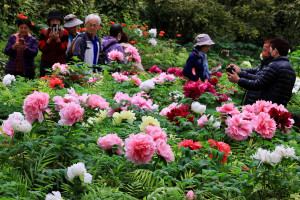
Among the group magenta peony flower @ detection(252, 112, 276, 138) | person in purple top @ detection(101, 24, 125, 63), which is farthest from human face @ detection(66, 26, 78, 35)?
magenta peony flower @ detection(252, 112, 276, 138)

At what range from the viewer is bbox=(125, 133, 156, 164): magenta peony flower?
77.8 inches

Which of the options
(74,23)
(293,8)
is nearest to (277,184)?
(74,23)

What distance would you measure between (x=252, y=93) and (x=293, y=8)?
1241 cm

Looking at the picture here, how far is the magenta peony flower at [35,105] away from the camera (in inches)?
85.4

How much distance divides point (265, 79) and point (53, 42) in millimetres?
3447

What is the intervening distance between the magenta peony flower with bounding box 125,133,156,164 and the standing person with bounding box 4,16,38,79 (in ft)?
13.9

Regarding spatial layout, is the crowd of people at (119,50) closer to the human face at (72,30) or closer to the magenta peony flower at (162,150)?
the human face at (72,30)

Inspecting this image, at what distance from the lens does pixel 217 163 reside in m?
2.46

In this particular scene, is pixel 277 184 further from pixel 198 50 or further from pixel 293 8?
pixel 293 8

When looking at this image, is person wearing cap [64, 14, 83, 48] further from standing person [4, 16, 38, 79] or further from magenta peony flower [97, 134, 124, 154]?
magenta peony flower [97, 134, 124, 154]

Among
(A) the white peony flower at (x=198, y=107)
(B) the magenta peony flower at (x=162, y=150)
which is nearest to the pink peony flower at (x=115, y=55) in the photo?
(A) the white peony flower at (x=198, y=107)

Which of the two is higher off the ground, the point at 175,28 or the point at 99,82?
the point at 175,28

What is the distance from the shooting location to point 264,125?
9.63 feet

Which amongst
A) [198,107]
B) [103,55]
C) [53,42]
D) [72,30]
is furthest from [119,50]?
[198,107]
